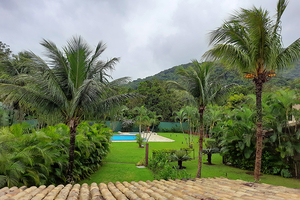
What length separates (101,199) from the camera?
9.60 ft

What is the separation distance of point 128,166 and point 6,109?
39.8 feet

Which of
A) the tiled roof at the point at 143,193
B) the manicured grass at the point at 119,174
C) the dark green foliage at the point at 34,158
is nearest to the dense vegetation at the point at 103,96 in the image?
the dark green foliage at the point at 34,158

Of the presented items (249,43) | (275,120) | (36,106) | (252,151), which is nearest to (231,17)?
(249,43)

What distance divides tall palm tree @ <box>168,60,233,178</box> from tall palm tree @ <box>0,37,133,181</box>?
2614 millimetres

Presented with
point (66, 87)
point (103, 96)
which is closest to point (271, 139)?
point (103, 96)

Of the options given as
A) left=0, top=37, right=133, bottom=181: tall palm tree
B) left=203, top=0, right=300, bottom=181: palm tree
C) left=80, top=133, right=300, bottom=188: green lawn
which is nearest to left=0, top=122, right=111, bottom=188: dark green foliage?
left=0, top=37, right=133, bottom=181: tall palm tree

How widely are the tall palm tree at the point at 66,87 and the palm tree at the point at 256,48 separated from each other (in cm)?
413

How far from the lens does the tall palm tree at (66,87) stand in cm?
583

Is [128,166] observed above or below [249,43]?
below

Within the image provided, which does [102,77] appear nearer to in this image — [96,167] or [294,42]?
[96,167]

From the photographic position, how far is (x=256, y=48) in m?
6.64

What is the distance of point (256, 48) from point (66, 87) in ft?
22.4

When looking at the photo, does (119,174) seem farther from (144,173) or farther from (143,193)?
(143,193)

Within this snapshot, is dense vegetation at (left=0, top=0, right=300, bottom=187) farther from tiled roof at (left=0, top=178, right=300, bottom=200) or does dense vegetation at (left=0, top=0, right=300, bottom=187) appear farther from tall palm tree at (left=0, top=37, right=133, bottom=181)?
tiled roof at (left=0, top=178, right=300, bottom=200)
